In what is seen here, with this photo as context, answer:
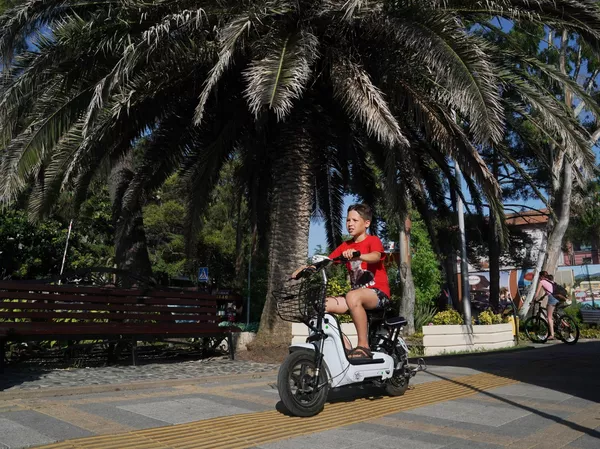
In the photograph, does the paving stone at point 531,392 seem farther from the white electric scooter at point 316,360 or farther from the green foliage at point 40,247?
the green foliage at point 40,247

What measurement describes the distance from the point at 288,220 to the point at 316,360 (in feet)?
16.0

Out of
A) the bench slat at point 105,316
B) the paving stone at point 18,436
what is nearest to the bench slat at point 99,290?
the bench slat at point 105,316

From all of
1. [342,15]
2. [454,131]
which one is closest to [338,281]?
[454,131]

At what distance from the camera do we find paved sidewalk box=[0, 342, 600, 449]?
4.08 m

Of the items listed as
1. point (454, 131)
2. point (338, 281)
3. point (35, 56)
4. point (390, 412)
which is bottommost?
point (390, 412)

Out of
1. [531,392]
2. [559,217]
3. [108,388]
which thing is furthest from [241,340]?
[559,217]

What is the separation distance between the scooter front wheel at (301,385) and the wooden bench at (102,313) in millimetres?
3509

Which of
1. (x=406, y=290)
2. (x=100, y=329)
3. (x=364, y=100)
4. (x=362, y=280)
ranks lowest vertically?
(x=100, y=329)

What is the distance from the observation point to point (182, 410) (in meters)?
5.11

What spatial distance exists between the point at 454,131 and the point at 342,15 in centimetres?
249

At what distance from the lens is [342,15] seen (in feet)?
27.5

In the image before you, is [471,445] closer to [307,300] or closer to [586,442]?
[586,442]

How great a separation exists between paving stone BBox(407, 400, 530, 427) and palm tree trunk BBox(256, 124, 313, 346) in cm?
428

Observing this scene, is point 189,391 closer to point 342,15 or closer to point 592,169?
point 342,15
